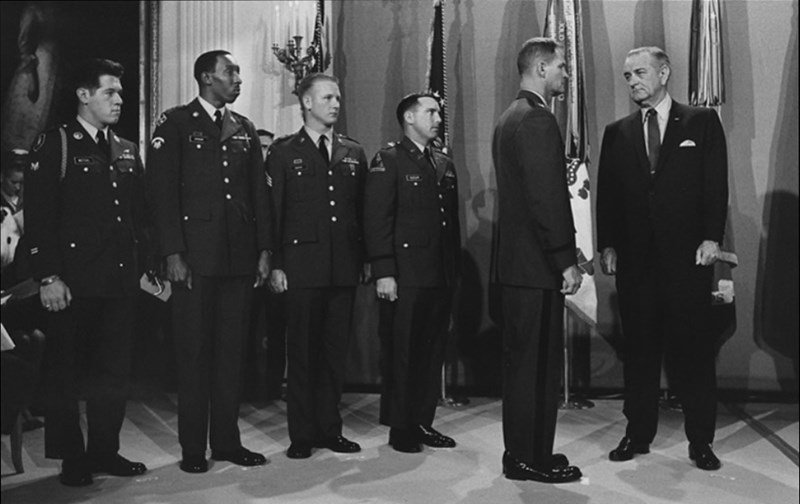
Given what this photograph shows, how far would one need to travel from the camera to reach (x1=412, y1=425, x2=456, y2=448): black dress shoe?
360cm

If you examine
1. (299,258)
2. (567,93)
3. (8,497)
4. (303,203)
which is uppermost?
(567,93)

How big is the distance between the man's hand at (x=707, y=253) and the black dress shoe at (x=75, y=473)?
230cm

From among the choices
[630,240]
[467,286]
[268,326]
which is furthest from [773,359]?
[268,326]

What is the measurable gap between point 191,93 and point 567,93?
1556mm

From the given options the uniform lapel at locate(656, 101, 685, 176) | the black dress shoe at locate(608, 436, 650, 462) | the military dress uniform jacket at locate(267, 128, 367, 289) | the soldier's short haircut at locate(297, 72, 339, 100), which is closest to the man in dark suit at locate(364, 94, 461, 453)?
the military dress uniform jacket at locate(267, 128, 367, 289)

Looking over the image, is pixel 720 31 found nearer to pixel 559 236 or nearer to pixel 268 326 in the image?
pixel 559 236

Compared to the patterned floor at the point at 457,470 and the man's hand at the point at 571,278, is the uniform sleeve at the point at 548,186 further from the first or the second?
the patterned floor at the point at 457,470

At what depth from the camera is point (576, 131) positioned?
12.2 ft

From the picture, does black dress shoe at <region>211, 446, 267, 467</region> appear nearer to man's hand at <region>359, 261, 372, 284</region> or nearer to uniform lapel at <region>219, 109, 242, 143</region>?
man's hand at <region>359, 261, 372, 284</region>

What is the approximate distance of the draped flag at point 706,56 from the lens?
3211 mm

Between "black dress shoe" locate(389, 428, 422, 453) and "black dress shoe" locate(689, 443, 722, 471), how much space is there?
1.04 metres

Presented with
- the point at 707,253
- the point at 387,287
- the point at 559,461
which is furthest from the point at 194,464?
the point at 707,253

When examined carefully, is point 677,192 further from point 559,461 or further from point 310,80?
point 310,80

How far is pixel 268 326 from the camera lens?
4719 mm
